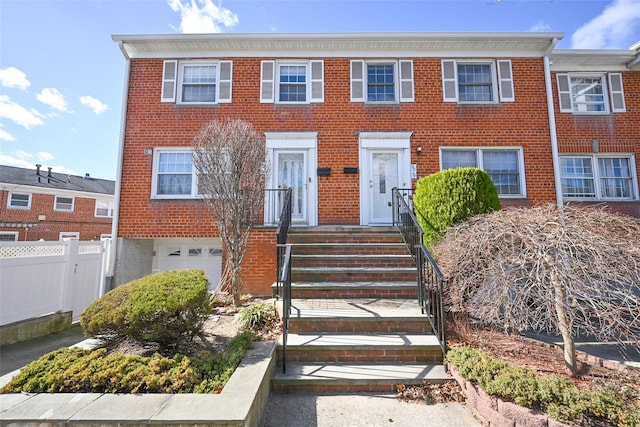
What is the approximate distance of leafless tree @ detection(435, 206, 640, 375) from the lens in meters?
2.80

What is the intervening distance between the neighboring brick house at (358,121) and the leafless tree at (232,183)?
233 cm

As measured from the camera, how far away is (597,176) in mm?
8227

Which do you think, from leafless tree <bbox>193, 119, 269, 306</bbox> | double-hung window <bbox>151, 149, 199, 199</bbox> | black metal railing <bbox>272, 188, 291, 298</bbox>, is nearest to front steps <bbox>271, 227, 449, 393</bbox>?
black metal railing <bbox>272, 188, 291, 298</bbox>

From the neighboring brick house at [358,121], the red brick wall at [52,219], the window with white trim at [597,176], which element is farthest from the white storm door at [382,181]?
the red brick wall at [52,219]

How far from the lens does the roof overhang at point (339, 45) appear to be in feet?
25.5

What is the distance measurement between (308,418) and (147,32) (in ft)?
31.8

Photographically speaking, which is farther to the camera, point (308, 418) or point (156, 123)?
point (156, 123)

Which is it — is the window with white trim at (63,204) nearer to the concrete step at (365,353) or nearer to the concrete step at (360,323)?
the concrete step at (360,323)

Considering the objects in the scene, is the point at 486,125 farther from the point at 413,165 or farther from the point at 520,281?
the point at 520,281

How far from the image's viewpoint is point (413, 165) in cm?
780

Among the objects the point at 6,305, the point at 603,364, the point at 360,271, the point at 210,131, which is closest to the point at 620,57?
the point at 603,364

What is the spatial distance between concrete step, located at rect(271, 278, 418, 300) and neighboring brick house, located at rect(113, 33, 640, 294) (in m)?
2.92

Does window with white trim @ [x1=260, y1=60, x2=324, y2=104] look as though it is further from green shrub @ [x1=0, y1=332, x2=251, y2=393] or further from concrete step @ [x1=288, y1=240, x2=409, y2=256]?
green shrub @ [x1=0, y1=332, x2=251, y2=393]

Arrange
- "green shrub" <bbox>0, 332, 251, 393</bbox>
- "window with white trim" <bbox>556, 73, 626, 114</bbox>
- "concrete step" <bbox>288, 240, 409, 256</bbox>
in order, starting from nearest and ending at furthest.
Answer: "green shrub" <bbox>0, 332, 251, 393</bbox>, "concrete step" <bbox>288, 240, 409, 256</bbox>, "window with white trim" <bbox>556, 73, 626, 114</bbox>
